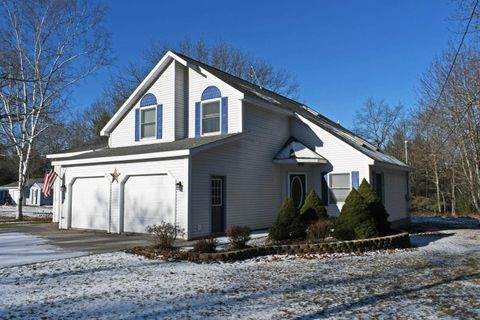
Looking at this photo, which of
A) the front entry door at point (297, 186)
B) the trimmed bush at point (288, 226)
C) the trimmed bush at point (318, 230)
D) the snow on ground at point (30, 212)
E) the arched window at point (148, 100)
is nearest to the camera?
the trimmed bush at point (318, 230)

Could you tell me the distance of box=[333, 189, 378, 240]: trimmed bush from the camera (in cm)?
1187

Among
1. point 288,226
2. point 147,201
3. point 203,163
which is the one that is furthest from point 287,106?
point 288,226

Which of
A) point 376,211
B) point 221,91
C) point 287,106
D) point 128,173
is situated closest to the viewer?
point 376,211

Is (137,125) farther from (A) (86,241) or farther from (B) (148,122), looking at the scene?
(A) (86,241)

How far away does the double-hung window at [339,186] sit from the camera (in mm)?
16359

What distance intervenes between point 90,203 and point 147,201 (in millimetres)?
3227

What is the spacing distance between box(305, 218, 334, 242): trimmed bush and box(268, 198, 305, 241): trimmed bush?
33 centimetres

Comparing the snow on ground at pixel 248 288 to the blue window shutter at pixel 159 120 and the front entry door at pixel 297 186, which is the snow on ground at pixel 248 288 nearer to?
the front entry door at pixel 297 186

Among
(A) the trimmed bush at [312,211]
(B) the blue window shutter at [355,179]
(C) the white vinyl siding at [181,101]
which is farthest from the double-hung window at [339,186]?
(C) the white vinyl siding at [181,101]

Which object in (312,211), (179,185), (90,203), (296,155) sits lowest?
Answer: (312,211)

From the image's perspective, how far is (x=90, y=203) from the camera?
53.0ft

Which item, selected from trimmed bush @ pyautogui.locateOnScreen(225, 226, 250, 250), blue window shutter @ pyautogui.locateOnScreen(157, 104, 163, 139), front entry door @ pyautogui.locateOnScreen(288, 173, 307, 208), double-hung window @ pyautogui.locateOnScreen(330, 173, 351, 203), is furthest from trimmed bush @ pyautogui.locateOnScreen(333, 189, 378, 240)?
blue window shutter @ pyautogui.locateOnScreen(157, 104, 163, 139)

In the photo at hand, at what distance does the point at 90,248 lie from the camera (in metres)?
11.4

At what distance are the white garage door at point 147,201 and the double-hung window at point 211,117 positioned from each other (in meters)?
3.48
